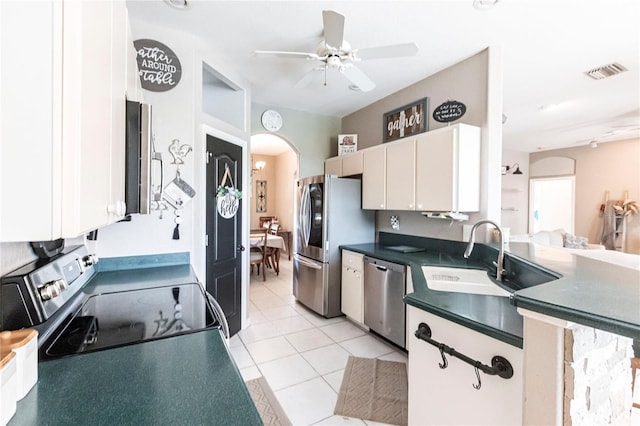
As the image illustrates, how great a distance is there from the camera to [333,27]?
6.26 feet

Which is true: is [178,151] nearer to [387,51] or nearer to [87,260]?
[87,260]

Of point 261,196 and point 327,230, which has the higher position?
point 261,196

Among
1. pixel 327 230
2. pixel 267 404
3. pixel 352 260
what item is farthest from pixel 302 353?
pixel 327 230

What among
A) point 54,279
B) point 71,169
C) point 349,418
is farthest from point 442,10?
point 349,418

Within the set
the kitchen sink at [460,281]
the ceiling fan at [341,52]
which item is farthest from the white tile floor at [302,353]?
the ceiling fan at [341,52]

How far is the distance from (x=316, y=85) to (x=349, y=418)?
3.22 m

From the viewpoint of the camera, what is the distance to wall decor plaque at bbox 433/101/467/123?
2.79 metres

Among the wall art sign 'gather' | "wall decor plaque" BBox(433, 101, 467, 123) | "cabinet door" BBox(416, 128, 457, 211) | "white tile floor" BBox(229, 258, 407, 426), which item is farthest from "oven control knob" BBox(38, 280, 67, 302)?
"wall decor plaque" BBox(433, 101, 467, 123)

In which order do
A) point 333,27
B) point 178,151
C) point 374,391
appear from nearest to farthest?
point 333,27 < point 374,391 < point 178,151

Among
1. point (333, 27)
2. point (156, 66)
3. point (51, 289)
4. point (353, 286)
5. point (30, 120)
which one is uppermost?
point (333, 27)

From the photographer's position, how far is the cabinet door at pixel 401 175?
2.91 metres

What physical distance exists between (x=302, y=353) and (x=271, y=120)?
9.87 feet

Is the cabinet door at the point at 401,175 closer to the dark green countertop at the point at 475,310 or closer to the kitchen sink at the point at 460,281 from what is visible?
the kitchen sink at the point at 460,281

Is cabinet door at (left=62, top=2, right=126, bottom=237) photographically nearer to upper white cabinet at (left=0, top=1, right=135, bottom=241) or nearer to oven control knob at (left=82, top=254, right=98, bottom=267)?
upper white cabinet at (left=0, top=1, right=135, bottom=241)
